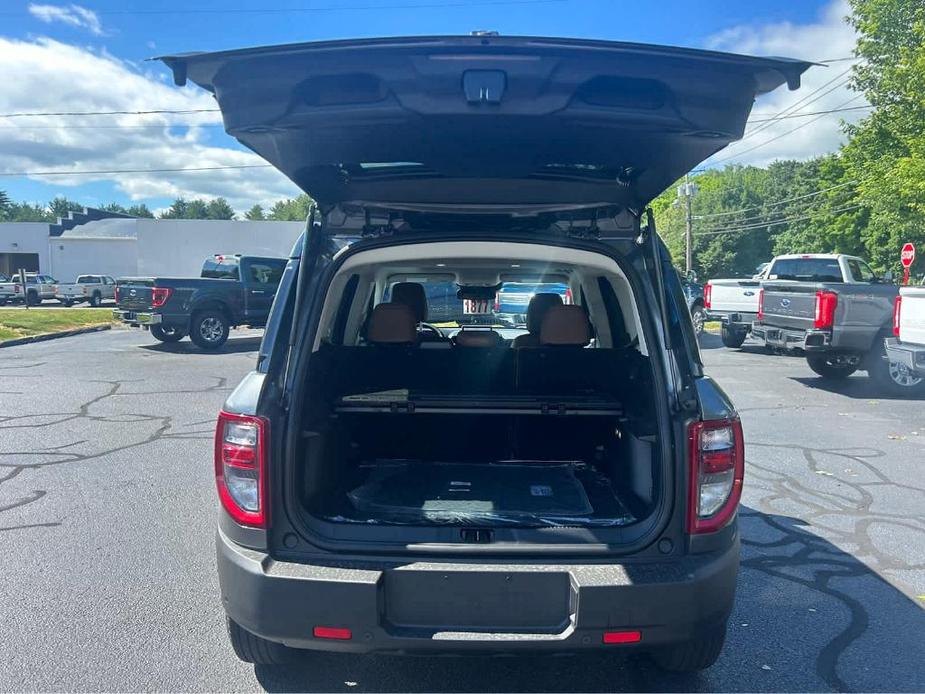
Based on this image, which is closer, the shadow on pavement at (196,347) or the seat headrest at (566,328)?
the seat headrest at (566,328)

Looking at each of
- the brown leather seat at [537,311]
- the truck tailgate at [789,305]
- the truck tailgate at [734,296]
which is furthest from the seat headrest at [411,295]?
the truck tailgate at [734,296]

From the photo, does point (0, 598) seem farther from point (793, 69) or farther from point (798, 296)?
point (798, 296)

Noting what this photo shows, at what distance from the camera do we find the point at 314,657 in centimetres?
290

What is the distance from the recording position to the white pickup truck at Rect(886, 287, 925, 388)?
27.3ft

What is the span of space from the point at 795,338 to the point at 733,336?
5.08m

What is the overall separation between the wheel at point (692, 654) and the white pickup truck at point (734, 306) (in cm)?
1313

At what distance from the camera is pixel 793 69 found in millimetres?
2086

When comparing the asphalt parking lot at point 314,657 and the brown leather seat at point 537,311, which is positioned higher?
the brown leather seat at point 537,311

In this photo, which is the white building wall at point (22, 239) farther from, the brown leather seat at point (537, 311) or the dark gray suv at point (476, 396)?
the dark gray suv at point (476, 396)

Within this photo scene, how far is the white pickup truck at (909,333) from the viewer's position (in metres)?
8.34

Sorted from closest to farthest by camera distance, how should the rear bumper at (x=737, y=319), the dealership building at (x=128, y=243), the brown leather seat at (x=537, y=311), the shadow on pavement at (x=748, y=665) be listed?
the shadow on pavement at (x=748, y=665), the brown leather seat at (x=537, y=311), the rear bumper at (x=737, y=319), the dealership building at (x=128, y=243)

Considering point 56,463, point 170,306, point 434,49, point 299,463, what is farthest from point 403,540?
point 170,306

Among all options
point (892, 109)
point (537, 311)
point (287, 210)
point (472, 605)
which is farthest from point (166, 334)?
point (287, 210)

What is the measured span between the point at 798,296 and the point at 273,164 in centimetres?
967
